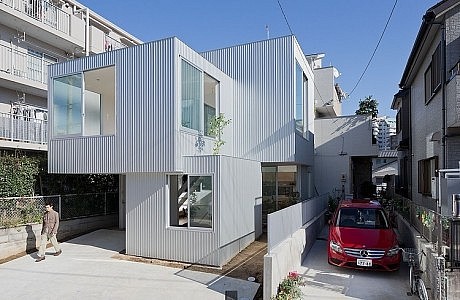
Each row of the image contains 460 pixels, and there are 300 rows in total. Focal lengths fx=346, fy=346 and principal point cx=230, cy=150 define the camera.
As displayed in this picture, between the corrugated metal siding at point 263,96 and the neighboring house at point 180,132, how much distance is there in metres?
0.04

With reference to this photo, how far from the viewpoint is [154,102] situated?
9.73m

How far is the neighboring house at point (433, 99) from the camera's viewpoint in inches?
335

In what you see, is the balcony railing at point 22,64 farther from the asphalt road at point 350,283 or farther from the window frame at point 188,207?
the asphalt road at point 350,283

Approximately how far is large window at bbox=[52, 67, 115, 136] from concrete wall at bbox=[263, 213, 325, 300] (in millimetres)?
6454

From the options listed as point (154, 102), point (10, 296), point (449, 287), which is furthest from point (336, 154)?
point (10, 296)

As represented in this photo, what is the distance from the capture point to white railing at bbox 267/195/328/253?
21.6ft

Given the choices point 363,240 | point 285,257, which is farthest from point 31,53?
point 363,240

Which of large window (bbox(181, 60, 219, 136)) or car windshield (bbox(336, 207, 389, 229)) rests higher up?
large window (bbox(181, 60, 219, 136))

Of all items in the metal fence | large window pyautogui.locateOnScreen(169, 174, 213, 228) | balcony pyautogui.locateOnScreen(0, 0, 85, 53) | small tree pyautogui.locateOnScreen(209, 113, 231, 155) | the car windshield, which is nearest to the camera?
the car windshield

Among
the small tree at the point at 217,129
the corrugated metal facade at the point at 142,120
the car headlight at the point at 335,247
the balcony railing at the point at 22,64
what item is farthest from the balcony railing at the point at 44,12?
the car headlight at the point at 335,247

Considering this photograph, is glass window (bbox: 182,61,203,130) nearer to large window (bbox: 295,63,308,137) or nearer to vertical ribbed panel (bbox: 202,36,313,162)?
vertical ribbed panel (bbox: 202,36,313,162)

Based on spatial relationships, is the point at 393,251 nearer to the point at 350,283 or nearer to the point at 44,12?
the point at 350,283

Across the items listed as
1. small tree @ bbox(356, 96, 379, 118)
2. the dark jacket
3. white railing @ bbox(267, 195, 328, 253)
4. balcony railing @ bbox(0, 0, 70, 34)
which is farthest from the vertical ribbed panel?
small tree @ bbox(356, 96, 379, 118)

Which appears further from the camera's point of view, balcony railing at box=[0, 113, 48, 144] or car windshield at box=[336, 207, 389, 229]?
balcony railing at box=[0, 113, 48, 144]
